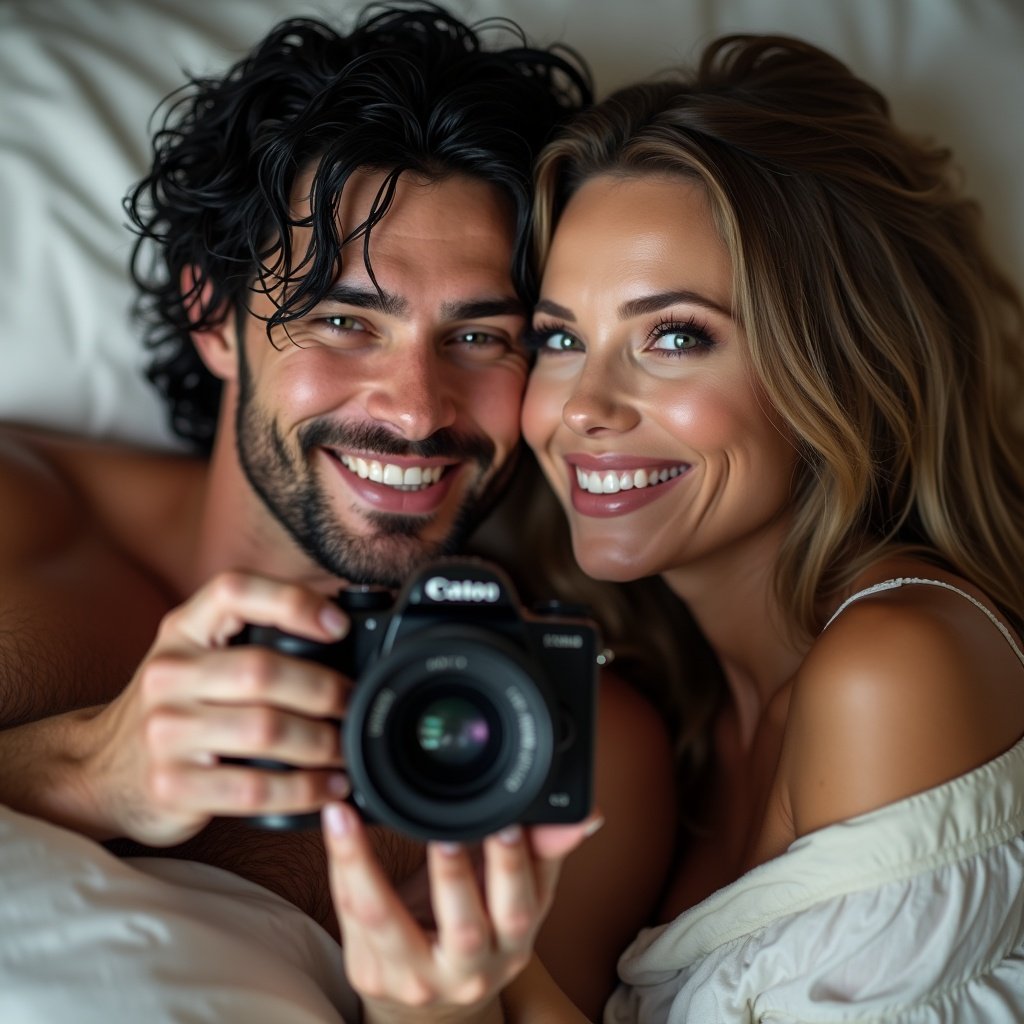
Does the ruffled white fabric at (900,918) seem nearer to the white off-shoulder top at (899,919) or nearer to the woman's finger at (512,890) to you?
the white off-shoulder top at (899,919)

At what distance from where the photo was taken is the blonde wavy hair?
1185mm

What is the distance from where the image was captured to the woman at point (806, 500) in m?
1.00

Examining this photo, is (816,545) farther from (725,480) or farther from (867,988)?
(867,988)

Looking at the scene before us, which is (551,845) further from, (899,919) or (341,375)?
(341,375)

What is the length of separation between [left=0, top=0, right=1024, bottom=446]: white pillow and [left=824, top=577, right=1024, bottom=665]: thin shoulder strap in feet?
2.19

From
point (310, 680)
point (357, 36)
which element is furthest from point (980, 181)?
point (310, 680)

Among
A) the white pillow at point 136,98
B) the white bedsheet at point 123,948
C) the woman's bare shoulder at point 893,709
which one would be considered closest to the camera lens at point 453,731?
the white bedsheet at point 123,948

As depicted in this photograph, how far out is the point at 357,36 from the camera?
1445 millimetres

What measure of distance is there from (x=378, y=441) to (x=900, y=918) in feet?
2.52

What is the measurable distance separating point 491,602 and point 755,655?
0.69 meters

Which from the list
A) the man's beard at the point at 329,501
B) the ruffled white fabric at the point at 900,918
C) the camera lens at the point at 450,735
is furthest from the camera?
the man's beard at the point at 329,501

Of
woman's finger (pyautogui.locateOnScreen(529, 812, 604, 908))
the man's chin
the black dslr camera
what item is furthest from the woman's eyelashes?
woman's finger (pyautogui.locateOnScreen(529, 812, 604, 908))

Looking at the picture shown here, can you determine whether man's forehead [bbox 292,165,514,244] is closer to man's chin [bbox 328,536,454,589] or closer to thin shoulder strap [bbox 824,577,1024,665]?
man's chin [bbox 328,536,454,589]

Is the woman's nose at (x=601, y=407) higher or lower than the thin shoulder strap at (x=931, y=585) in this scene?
higher
